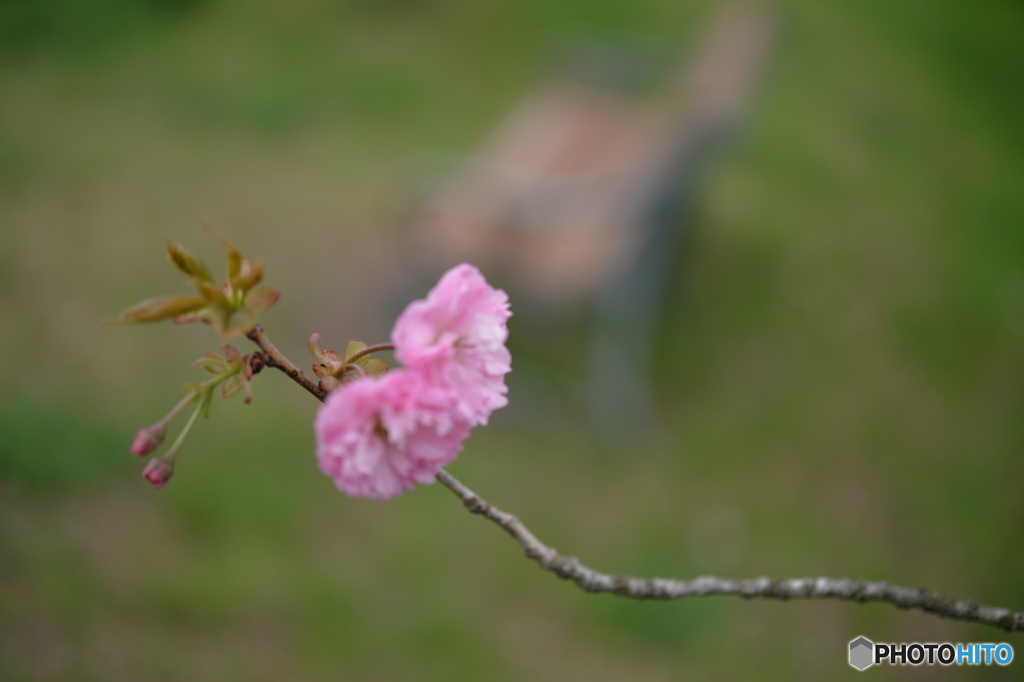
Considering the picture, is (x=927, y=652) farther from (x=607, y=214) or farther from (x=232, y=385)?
(x=232, y=385)

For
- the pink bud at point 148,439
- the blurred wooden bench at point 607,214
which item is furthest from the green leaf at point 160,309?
the blurred wooden bench at point 607,214

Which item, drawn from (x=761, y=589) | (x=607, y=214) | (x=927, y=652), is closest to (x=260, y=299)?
(x=761, y=589)

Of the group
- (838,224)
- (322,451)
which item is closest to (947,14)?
(838,224)

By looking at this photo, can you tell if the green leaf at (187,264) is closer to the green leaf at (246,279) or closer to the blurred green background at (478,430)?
the green leaf at (246,279)

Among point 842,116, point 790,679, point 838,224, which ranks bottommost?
point 790,679

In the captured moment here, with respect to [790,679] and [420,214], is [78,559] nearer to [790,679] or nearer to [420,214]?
[420,214]

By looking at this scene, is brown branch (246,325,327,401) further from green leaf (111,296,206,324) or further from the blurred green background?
the blurred green background

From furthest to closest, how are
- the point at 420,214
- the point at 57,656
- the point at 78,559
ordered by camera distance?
the point at 420,214 → the point at 78,559 → the point at 57,656
